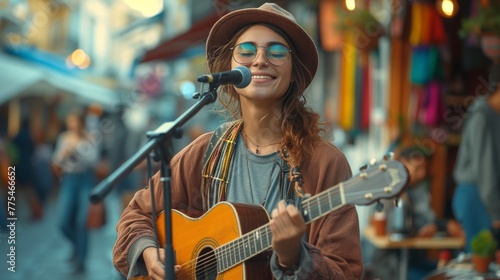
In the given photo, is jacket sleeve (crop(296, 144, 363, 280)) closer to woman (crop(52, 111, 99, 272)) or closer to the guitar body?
the guitar body

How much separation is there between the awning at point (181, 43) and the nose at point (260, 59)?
6.28 m

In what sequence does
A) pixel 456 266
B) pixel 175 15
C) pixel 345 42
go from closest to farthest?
pixel 456 266 → pixel 345 42 → pixel 175 15

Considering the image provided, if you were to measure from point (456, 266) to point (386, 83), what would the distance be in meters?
5.21

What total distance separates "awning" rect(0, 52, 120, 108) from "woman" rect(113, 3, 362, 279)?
10692mm

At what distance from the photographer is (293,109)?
369 centimetres

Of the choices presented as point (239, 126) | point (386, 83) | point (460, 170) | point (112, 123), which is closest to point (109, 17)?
point (112, 123)

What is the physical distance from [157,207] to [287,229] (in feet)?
2.82

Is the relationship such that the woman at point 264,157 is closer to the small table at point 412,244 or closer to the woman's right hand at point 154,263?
the woman's right hand at point 154,263

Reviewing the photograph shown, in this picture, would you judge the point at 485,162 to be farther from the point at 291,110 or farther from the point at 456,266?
the point at 291,110

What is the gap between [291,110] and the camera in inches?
145

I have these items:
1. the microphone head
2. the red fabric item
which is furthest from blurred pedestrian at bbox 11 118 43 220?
the microphone head

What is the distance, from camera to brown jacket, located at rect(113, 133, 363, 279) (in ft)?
11.1

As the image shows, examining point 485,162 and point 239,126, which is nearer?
point 239,126

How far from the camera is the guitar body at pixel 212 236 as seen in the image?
349 centimetres
